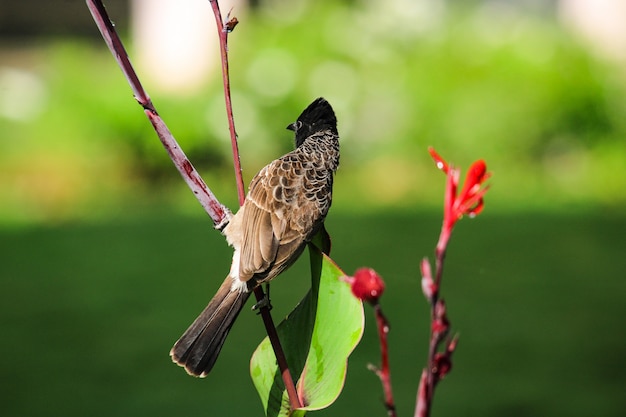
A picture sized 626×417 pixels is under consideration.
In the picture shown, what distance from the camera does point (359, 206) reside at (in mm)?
6516

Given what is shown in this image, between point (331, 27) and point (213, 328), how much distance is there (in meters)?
6.28

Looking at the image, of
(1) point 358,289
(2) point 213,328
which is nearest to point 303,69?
(2) point 213,328

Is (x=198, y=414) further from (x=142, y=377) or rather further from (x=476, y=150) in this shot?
(x=476, y=150)

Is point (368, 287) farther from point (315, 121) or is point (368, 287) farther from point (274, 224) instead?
point (315, 121)

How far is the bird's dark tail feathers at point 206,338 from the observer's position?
1298mm

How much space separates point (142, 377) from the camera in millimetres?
4488

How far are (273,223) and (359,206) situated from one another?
5.01m

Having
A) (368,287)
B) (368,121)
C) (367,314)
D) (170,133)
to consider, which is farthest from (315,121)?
(368,121)

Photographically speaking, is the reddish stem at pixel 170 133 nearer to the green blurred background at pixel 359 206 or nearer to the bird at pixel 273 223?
the bird at pixel 273 223

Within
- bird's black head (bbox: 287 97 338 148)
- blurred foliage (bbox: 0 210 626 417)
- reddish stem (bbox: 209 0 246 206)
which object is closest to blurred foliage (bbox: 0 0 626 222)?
blurred foliage (bbox: 0 210 626 417)

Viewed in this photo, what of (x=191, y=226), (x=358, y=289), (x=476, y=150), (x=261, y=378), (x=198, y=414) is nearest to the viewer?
(x=358, y=289)

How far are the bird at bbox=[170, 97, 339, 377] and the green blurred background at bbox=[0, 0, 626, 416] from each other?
2.62 m

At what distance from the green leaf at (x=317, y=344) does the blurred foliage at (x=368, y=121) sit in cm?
517

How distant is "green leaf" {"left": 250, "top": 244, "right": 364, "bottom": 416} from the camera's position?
1.18 meters
